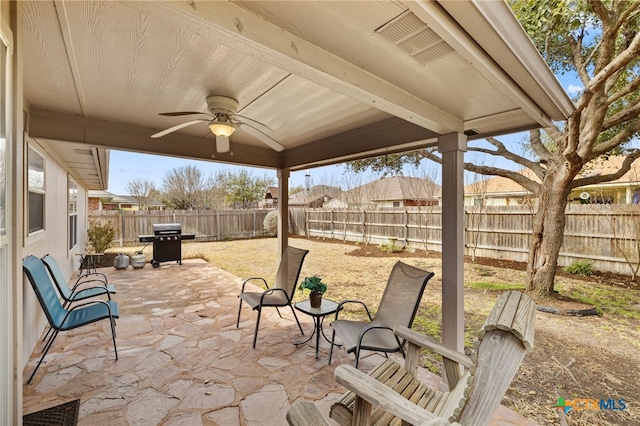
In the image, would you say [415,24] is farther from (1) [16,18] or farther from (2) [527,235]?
(2) [527,235]

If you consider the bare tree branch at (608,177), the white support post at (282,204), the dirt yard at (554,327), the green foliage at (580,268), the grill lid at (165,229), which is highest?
the bare tree branch at (608,177)

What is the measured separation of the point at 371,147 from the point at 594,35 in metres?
4.96

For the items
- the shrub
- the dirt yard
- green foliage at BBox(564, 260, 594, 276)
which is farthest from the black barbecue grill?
green foliage at BBox(564, 260, 594, 276)

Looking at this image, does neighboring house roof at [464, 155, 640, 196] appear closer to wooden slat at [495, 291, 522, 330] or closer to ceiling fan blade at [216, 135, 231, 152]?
wooden slat at [495, 291, 522, 330]

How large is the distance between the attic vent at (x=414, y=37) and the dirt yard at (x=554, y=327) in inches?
107

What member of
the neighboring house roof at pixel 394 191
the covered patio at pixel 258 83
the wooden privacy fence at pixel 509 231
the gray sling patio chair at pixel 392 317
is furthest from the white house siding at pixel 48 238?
the wooden privacy fence at pixel 509 231

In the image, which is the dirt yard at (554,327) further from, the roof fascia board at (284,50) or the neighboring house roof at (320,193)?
the neighboring house roof at (320,193)

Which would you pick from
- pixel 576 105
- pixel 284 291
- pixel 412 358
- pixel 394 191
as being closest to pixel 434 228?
pixel 576 105

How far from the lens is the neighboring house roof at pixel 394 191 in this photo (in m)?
10.2

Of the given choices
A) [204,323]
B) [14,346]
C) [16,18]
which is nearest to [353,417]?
[14,346]

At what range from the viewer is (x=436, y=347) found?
5.90 feet

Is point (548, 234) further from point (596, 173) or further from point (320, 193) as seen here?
point (320, 193)

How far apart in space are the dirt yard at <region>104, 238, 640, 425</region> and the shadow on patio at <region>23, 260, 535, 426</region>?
2.21 ft

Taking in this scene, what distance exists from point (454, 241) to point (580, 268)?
19.7ft
